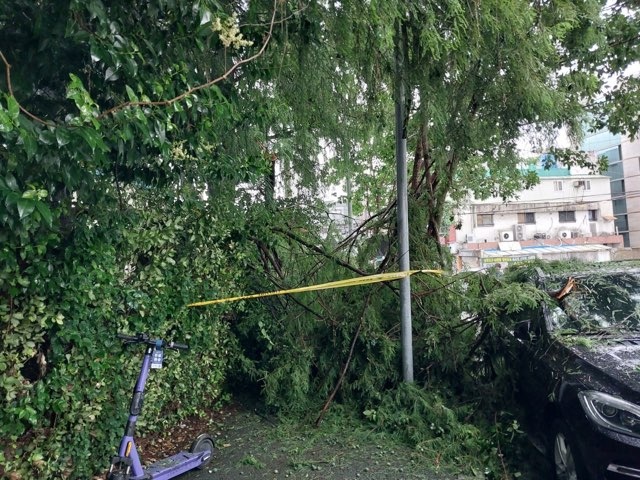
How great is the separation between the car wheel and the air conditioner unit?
31185 millimetres

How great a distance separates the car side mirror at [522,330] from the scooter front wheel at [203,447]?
10.6 feet

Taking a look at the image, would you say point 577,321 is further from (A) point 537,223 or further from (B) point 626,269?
(A) point 537,223

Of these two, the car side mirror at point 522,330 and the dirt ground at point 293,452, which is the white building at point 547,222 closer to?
the car side mirror at point 522,330

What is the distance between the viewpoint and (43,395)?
290 cm

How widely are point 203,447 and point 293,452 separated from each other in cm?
83

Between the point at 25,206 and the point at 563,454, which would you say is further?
the point at 563,454

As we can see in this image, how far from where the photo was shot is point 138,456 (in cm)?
334

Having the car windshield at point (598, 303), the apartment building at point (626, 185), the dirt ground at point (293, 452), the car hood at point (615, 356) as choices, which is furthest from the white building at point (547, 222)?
the dirt ground at point (293, 452)

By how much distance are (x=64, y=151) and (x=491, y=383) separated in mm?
4706

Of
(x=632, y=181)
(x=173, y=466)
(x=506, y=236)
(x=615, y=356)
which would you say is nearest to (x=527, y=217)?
(x=506, y=236)

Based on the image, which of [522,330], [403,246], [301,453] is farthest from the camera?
[403,246]

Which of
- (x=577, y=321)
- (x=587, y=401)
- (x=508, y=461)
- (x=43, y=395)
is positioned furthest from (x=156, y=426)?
(x=577, y=321)

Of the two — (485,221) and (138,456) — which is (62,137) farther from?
(485,221)

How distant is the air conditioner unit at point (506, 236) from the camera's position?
33.1 metres
